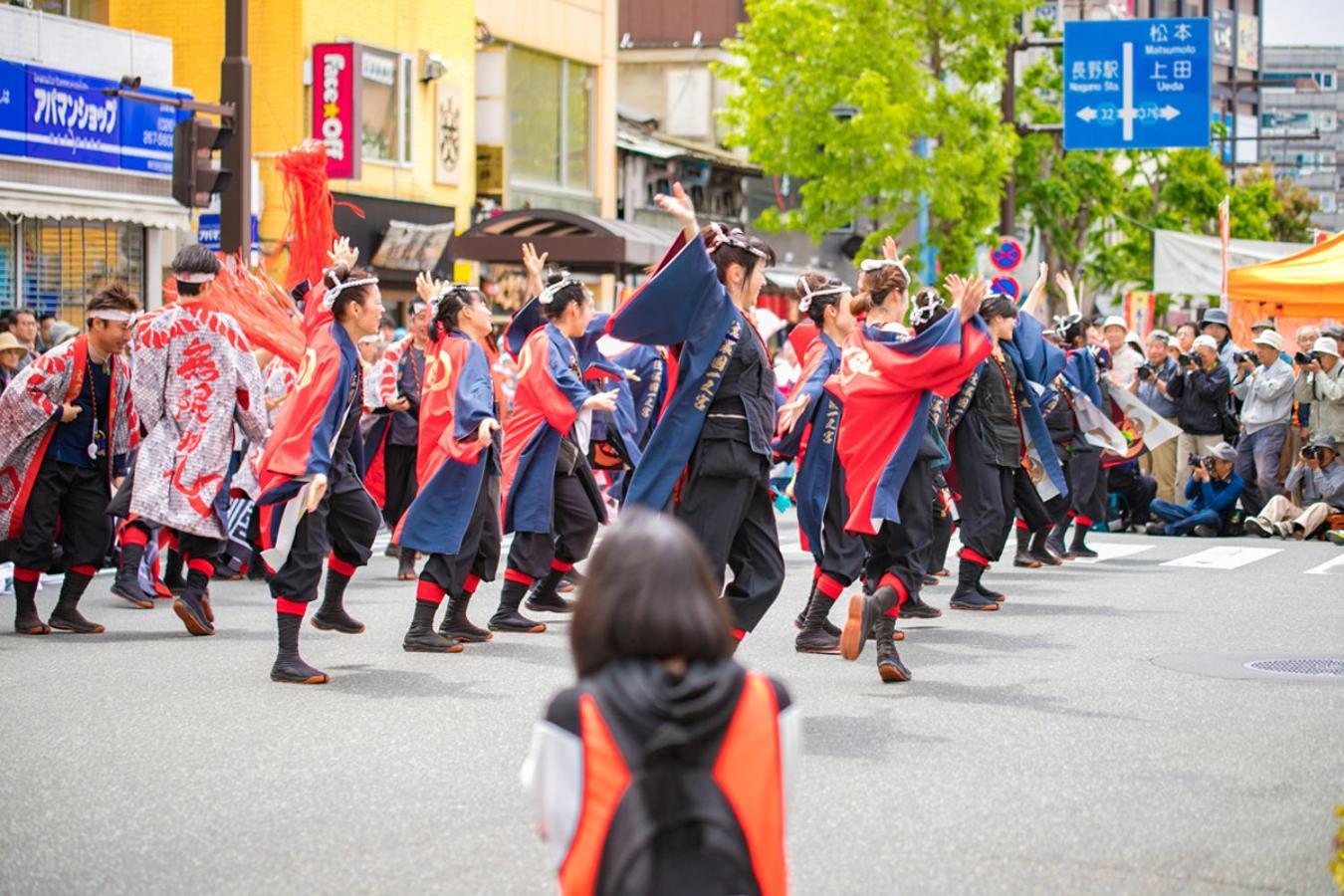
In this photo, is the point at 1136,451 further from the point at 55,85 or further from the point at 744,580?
the point at 55,85

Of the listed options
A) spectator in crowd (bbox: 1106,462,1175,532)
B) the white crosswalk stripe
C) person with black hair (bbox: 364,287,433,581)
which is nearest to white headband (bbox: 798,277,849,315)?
person with black hair (bbox: 364,287,433,581)

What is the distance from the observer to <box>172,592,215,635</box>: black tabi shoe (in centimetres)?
959

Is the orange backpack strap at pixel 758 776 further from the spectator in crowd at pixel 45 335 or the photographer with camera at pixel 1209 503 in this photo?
the photographer with camera at pixel 1209 503

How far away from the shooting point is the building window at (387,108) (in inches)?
1017

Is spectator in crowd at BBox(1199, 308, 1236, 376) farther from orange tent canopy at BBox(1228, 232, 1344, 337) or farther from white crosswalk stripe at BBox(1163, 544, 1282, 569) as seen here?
white crosswalk stripe at BBox(1163, 544, 1282, 569)

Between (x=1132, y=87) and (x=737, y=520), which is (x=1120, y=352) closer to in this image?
(x=1132, y=87)

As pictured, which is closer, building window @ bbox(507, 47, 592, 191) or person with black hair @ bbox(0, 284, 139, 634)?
person with black hair @ bbox(0, 284, 139, 634)

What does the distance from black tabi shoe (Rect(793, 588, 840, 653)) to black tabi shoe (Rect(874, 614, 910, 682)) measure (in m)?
1.00

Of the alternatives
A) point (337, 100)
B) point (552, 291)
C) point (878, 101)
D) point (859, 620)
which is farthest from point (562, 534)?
point (878, 101)

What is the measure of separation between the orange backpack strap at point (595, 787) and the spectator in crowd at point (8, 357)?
382 inches

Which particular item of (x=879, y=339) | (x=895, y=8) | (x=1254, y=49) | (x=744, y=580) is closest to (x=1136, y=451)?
(x=879, y=339)

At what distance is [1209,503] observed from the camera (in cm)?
1745

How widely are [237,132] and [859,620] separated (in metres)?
10.1

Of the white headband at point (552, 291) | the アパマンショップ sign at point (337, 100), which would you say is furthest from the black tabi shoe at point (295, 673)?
the アパマンショップ sign at point (337, 100)
